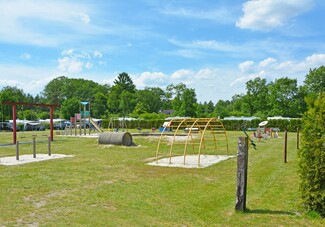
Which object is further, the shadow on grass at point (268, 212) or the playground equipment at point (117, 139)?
the playground equipment at point (117, 139)

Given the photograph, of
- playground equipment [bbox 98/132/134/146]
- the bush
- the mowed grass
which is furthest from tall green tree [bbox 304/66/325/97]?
the bush

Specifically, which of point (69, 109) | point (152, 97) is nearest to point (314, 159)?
point (69, 109)

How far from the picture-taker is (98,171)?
1173cm

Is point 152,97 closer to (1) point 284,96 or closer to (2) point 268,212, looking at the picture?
(1) point 284,96

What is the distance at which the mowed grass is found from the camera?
6043 mm

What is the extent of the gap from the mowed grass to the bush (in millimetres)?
343

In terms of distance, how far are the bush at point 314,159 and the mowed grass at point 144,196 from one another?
1.13 feet

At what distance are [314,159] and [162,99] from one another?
9915cm

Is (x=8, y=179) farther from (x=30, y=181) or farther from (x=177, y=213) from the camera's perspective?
(x=177, y=213)

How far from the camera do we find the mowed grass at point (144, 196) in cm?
604

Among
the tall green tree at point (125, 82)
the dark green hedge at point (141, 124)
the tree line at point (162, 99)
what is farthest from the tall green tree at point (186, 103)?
the tall green tree at point (125, 82)

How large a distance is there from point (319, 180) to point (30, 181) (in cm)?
771

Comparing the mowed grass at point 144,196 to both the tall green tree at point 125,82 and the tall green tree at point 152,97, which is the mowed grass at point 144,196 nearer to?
the tall green tree at point 152,97

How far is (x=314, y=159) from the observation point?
20.2 ft
